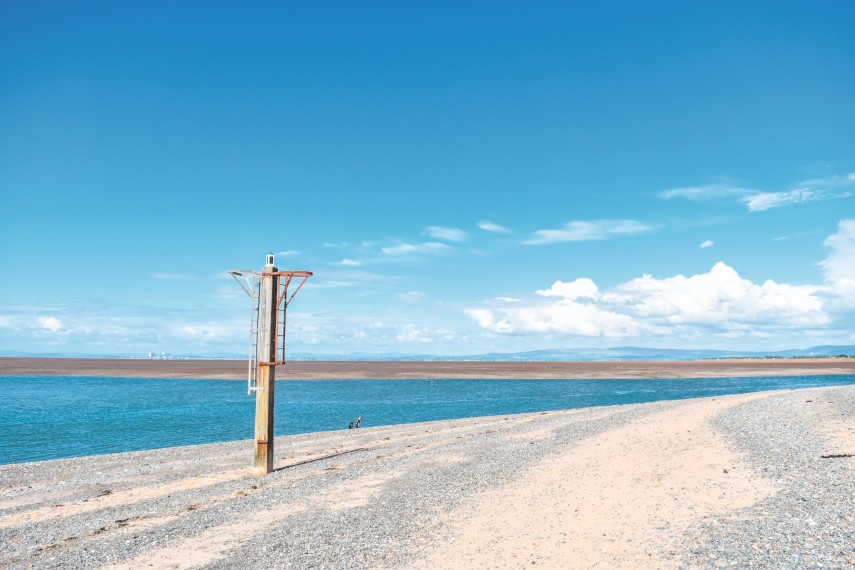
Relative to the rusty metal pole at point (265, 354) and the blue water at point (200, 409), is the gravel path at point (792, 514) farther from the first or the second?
the blue water at point (200, 409)

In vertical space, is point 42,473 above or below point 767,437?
below

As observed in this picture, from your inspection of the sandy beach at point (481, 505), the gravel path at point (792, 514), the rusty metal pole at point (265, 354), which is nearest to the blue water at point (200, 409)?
the sandy beach at point (481, 505)

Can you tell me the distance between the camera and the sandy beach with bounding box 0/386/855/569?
11.5 meters

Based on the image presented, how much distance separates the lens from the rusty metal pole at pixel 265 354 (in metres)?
21.4

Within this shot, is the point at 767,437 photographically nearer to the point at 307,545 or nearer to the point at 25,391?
the point at 307,545

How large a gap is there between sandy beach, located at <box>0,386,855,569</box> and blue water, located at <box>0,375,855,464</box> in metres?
10.5

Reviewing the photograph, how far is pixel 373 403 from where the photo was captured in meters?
62.3

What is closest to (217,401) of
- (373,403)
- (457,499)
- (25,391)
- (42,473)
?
(373,403)

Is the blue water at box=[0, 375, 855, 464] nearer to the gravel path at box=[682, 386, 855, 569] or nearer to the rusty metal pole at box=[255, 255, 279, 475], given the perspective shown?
the rusty metal pole at box=[255, 255, 279, 475]

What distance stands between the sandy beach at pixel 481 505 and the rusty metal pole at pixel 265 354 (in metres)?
1.42

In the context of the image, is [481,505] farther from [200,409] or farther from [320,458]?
[200,409]

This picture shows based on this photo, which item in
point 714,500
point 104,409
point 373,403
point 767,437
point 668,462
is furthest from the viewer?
point 373,403

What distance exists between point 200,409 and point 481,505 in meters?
45.7

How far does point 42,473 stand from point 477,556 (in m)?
22.2
